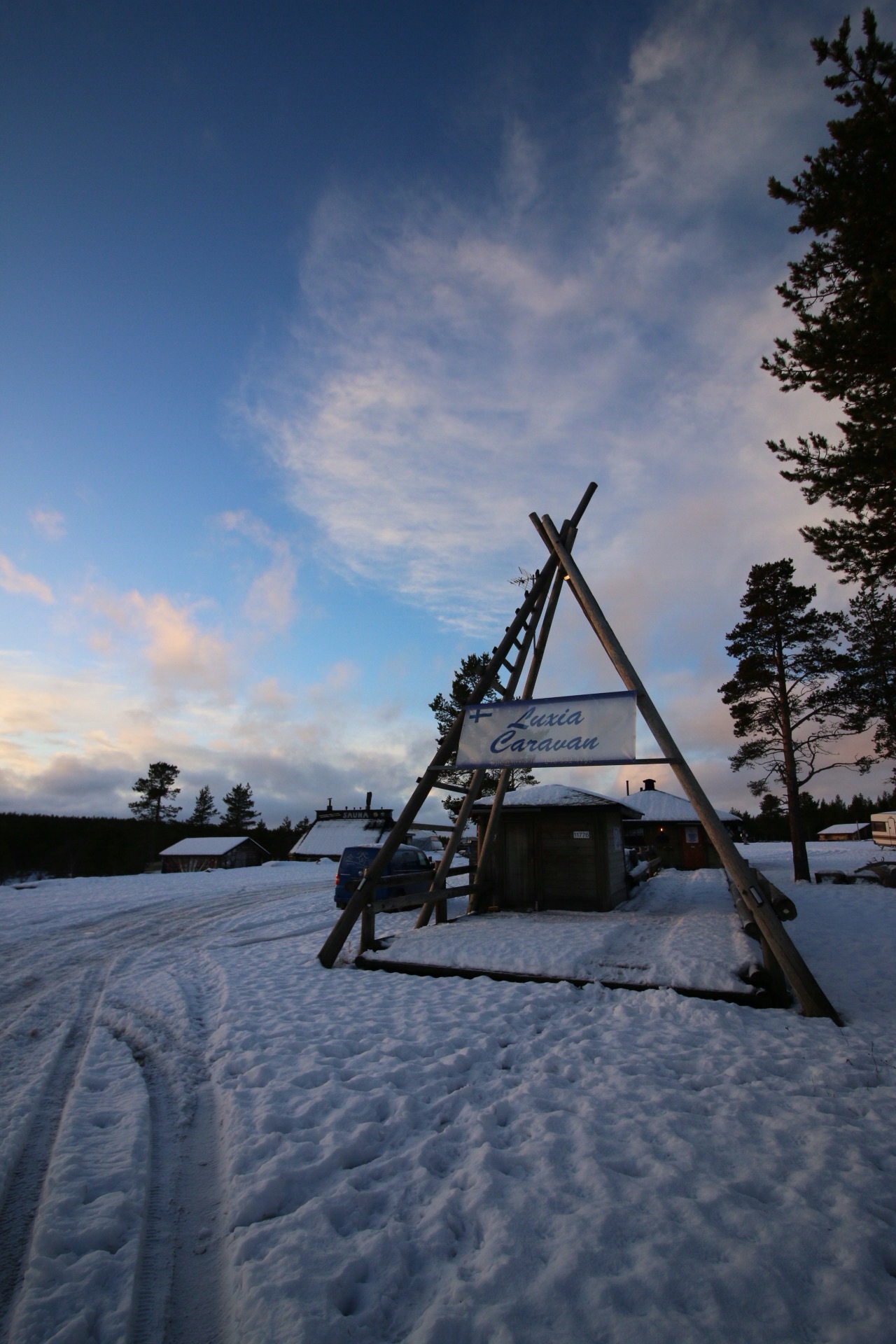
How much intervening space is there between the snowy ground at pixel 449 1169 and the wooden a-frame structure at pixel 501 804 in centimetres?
69

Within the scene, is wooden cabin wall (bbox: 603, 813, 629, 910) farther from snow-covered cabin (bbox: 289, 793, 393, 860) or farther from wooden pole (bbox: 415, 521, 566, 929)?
snow-covered cabin (bbox: 289, 793, 393, 860)

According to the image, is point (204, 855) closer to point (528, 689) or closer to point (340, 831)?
point (340, 831)

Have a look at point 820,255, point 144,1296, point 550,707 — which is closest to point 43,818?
point 550,707

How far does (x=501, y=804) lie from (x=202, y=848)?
3736cm

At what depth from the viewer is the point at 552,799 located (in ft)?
47.4

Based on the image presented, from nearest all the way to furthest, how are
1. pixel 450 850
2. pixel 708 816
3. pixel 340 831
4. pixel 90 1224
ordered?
pixel 90 1224 < pixel 708 816 < pixel 450 850 < pixel 340 831

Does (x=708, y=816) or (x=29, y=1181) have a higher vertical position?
(x=708, y=816)

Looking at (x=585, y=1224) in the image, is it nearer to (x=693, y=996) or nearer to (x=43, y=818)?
(x=693, y=996)

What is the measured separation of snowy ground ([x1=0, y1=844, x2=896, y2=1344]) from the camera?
235cm

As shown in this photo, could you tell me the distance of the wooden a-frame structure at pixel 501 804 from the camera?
19.9 feet

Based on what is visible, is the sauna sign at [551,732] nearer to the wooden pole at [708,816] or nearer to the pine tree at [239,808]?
the wooden pole at [708,816]

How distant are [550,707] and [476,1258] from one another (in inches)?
262

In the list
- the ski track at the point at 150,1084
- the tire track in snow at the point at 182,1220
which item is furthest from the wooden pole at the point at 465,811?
the tire track in snow at the point at 182,1220

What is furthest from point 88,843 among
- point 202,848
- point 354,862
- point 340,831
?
point 354,862
